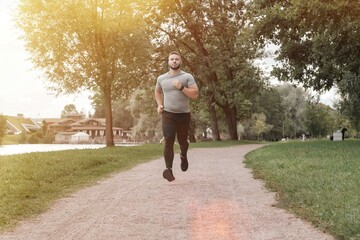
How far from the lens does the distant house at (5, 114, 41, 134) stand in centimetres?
12561

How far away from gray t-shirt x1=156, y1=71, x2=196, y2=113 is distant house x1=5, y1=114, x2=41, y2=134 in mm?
118905

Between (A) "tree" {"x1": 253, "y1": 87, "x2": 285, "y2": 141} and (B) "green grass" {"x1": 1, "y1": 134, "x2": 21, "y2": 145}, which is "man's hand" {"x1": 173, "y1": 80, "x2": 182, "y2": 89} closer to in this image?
(B) "green grass" {"x1": 1, "y1": 134, "x2": 21, "y2": 145}

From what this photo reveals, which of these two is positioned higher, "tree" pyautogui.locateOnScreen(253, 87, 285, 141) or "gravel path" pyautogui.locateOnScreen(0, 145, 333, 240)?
"tree" pyautogui.locateOnScreen(253, 87, 285, 141)

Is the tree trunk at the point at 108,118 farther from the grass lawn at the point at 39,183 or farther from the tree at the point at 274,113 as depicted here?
the tree at the point at 274,113

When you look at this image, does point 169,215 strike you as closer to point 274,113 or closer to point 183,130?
point 183,130

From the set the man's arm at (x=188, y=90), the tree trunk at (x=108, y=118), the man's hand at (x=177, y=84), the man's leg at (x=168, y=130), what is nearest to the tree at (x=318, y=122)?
the tree trunk at (x=108, y=118)

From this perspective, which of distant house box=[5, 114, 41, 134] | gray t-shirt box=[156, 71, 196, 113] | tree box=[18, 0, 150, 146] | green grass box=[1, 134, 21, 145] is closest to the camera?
gray t-shirt box=[156, 71, 196, 113]

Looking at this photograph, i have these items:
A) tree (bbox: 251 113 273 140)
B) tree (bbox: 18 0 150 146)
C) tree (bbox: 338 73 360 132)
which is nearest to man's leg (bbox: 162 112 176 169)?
tree (bbox: 18 0 150 146)

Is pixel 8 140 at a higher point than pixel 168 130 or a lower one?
higher

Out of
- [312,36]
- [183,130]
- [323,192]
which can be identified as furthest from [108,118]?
[323,192]

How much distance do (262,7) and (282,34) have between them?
5.43ft

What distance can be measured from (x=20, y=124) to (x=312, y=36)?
124694 millimetres

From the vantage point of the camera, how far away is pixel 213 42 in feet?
126

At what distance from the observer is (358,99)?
36.9m
